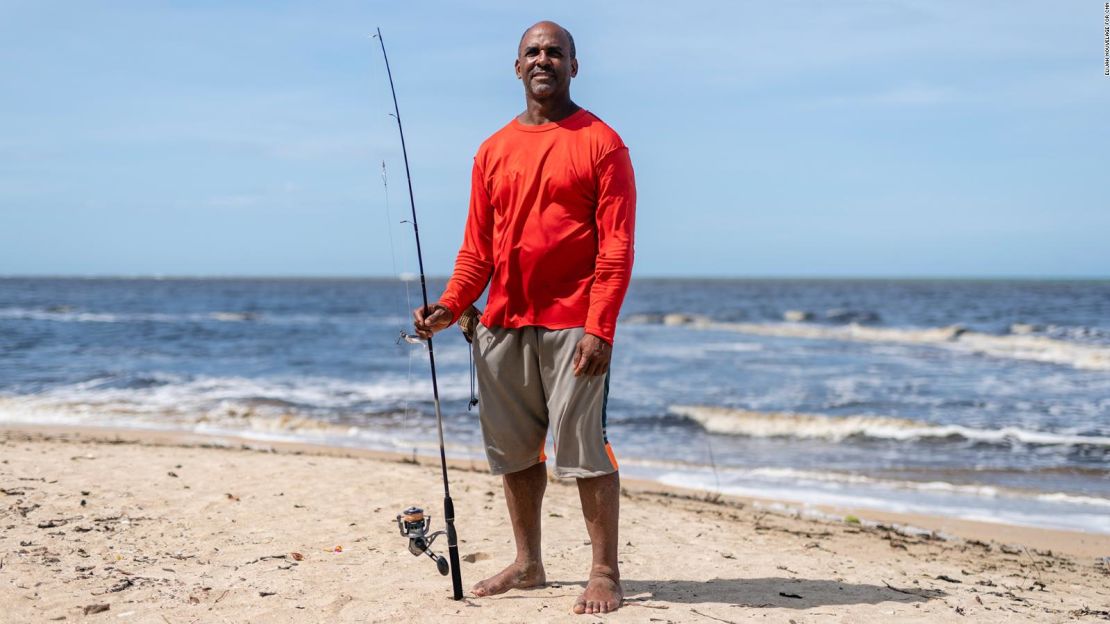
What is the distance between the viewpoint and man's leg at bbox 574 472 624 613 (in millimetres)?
3463

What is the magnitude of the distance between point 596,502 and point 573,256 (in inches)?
35.4

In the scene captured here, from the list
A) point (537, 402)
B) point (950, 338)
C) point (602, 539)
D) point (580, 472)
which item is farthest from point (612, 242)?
point (950, 338)

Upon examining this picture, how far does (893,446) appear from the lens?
9.87m

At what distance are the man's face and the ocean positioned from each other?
95 cm

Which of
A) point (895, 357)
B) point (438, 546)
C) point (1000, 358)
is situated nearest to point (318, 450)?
point (438, 546)

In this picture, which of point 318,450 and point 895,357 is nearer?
point 318,450

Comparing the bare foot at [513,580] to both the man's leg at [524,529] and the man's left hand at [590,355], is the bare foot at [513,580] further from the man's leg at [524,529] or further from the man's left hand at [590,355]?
the man's left hand at [590,355]

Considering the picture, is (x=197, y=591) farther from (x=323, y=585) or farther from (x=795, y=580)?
(x=795, y=580)

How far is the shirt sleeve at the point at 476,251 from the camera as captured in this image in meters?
3.57

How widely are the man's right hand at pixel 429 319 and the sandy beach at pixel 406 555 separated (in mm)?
1040

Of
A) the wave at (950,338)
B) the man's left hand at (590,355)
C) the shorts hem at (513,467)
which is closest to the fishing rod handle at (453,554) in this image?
the shorts hem at (513,467)

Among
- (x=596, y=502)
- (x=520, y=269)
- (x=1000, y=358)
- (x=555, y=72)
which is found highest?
(x=555, y=72)

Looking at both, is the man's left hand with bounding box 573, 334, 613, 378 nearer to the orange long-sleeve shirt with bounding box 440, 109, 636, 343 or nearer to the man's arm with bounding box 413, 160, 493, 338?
the orange long-sleeve shirt with bounding box 440, 109, 636, 343

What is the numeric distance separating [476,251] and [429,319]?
361 millimetres
